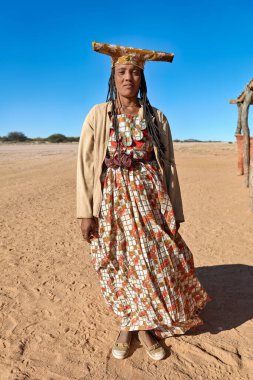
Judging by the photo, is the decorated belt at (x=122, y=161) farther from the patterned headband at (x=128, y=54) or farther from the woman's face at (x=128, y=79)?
the patterned headband at (x=128, y=54)

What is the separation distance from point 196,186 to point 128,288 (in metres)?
8.55

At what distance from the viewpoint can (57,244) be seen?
5.44 metres

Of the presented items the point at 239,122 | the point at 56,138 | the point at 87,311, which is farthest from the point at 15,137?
the point at 87,311

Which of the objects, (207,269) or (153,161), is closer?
(153,161)

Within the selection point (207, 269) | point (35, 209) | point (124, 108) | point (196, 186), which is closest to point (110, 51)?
point (124, 108)

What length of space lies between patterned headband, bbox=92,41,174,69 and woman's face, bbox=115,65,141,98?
34mm

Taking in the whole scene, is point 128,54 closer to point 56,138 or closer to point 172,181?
point 172,181

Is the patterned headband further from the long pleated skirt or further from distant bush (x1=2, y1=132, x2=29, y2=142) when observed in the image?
distant bush (x1=2, y1=132, x2=29, y2=142)

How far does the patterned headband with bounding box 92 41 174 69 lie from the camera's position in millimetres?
2562

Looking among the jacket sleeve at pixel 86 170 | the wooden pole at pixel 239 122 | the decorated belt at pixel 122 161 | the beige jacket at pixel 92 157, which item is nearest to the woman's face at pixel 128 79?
the beige jacket at pixel 92 157

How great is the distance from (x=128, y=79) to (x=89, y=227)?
42.5 inches

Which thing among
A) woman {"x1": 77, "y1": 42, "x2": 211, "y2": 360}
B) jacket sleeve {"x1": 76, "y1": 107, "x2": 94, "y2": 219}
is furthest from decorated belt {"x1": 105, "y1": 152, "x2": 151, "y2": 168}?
jacket sleeve {"x1": 76, "y1": 107, "x2": 94, "y2": 219}

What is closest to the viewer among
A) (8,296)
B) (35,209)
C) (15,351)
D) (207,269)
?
(15,351)

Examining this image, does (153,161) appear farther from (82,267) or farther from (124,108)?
(82,267)
